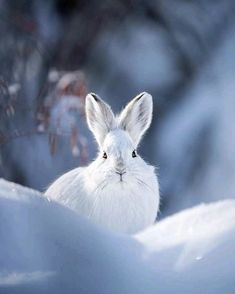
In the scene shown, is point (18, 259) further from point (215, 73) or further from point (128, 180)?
point (215, 73)

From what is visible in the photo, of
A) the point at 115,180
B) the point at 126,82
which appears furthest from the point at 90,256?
the point at 126,82

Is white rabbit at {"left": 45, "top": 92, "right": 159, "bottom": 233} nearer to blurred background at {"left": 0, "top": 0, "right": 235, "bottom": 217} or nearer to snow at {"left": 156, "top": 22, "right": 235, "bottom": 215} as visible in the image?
blurred background at {"left": 0, "top": 0, "right": 235, "bottom": 217}

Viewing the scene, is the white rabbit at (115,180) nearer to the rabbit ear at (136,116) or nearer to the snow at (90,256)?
the rabbit ear at (136,116)

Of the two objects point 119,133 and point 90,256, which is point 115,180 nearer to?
point 119,133

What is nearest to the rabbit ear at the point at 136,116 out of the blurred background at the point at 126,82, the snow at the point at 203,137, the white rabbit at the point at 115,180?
the white rabbit at the point at 115,180

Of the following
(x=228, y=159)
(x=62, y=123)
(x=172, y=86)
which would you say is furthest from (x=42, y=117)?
(x=228, y=159)
